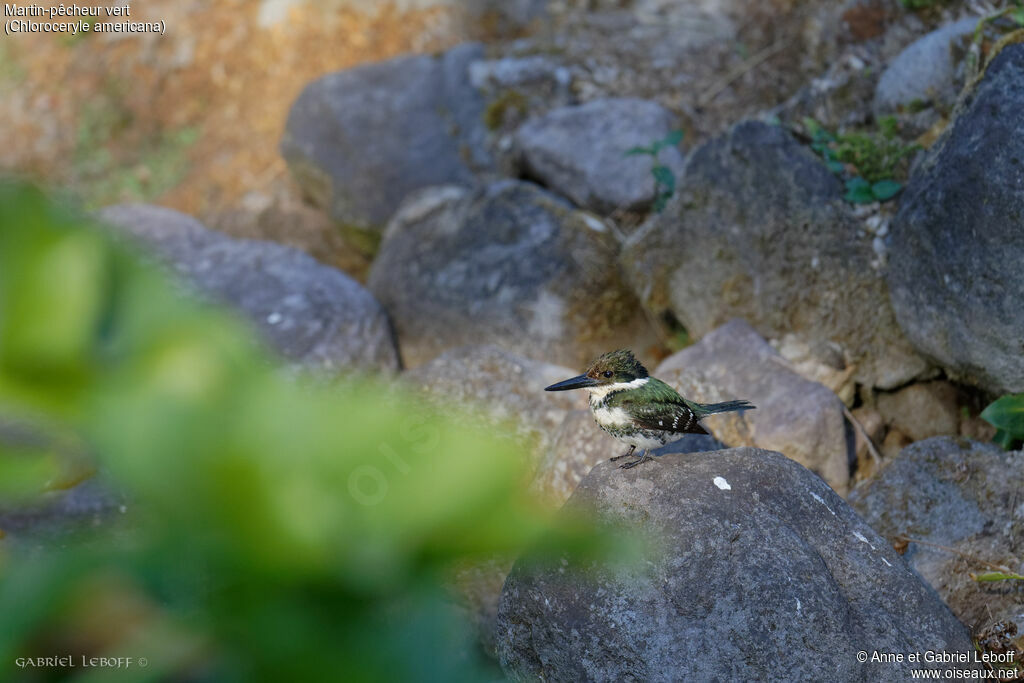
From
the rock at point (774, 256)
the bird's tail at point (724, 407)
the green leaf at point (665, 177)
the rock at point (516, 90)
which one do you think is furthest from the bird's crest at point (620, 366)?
the rock at point (516, 90)

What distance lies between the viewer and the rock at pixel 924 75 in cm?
576

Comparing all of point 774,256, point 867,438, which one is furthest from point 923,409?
point 774,256

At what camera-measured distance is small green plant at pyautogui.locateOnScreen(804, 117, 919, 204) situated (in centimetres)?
548

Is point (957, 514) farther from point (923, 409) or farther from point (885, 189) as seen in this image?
point (885, 189)

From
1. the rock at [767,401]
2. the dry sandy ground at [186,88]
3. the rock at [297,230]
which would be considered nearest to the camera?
the rock at [767,401]

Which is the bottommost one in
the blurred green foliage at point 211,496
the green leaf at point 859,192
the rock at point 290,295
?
the rock at point 290,295

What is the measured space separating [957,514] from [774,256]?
2.10 m

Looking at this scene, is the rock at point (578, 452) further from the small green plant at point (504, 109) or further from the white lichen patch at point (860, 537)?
the small green plant at point (504, 109)

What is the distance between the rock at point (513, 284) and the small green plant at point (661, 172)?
1.68ft

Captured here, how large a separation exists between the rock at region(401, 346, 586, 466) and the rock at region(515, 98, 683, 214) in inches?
89.8

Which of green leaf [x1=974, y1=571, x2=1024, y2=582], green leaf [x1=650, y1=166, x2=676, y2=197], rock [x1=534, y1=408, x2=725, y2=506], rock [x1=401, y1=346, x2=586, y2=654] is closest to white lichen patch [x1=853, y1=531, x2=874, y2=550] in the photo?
green leaf [x1=974, y1=571, x2=1024, y2=582]

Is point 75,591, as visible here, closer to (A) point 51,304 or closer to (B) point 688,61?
(A) point 51,304

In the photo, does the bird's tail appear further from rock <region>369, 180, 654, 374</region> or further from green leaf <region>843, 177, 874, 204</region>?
rock <region>369, 180, 654, 374</region>

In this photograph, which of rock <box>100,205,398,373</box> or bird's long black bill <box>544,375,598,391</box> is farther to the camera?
rock <box>100,205,398,373</box>
